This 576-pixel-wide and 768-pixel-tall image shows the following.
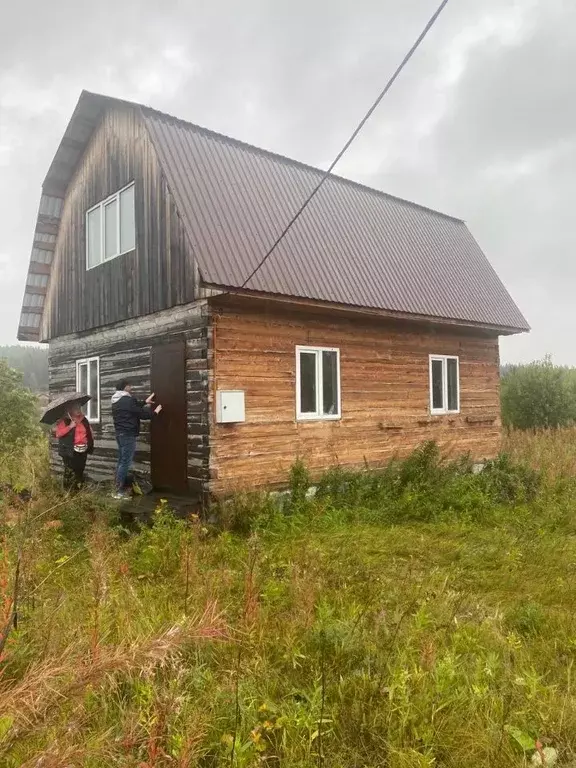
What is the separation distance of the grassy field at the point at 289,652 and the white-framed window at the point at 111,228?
18.6 ft

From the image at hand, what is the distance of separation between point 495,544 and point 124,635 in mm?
5573

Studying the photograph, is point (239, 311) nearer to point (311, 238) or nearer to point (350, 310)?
point (350, 310)

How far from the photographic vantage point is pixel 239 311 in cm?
981

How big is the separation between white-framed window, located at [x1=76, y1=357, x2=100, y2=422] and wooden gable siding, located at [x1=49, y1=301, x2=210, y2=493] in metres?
0.17

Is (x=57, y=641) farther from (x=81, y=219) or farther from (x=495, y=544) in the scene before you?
(x=81, y=219)

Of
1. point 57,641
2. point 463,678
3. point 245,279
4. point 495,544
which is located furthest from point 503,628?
point 245,279

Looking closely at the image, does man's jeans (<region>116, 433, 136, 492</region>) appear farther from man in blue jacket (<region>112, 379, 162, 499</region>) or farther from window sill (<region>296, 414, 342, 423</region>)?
window sill (<region>296, 414, 342, 423</region>)

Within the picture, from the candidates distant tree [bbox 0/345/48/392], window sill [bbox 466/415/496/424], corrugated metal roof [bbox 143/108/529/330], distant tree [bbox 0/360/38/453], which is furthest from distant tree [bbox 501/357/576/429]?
distant tree [bbox 0/345/48/392]

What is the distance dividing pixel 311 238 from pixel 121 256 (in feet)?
12.9

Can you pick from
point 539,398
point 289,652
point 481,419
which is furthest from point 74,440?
point 539,398

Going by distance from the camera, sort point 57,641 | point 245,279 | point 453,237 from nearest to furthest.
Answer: point 57,641, point 245,279, point 453,237

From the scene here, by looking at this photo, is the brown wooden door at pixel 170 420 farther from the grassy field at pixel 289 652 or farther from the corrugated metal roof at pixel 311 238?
the corrugated metal roof at pixel 311 238

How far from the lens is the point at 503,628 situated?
16.5 ft

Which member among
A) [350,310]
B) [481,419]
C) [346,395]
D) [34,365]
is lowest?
[481,419]
